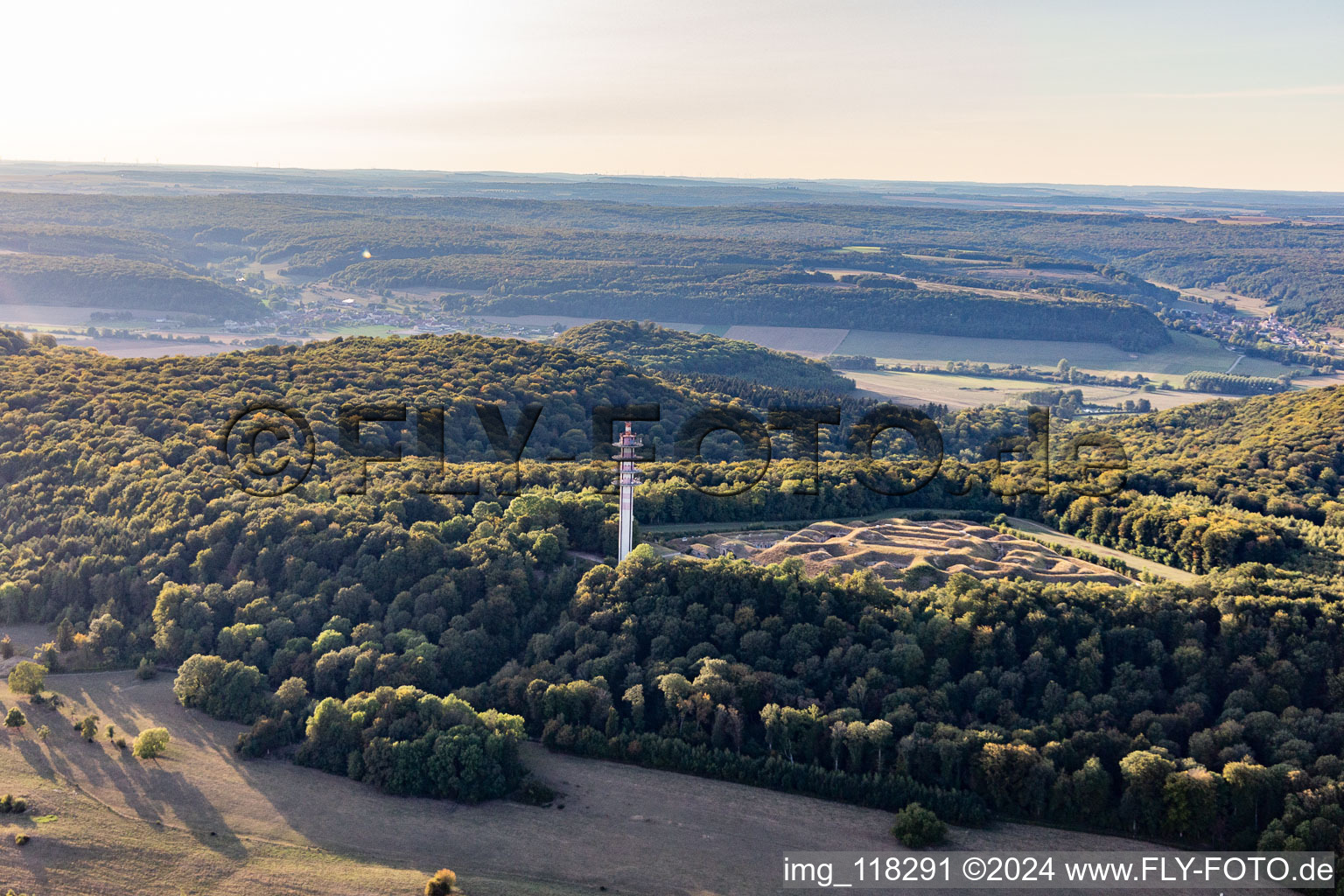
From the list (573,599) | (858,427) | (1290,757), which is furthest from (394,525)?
(858,427)

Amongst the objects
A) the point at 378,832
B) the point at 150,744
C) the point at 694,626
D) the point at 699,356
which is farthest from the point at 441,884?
the point at 699,356

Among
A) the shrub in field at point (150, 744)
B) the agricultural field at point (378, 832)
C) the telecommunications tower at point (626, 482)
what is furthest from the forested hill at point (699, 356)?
the agricultural field at point (378, 832)

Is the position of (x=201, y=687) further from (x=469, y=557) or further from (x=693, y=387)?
(x=693, y=387)

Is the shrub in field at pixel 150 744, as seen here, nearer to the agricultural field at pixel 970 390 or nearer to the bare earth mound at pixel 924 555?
the bare earth mound at pixel 924 555

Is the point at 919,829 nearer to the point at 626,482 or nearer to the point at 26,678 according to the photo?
the point at 626,482

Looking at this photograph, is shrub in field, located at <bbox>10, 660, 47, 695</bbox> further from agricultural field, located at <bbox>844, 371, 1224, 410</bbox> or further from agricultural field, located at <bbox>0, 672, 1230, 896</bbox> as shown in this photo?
agricultural field, located at <bbox>844, 371, 1224, 410</bbox>
